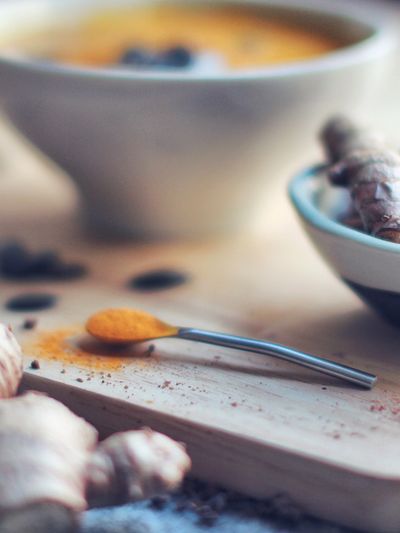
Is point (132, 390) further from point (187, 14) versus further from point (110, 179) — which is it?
point (187, 14)

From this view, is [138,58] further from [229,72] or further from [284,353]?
[284,353]

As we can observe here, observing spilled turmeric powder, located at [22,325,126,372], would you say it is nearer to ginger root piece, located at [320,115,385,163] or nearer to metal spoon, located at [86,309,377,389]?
metal spoon, located at [86,309,377,389]

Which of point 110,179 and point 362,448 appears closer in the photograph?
point 362,448

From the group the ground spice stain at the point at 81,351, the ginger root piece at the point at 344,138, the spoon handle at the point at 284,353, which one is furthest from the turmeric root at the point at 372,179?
the ground spice stain at the point at 81,351

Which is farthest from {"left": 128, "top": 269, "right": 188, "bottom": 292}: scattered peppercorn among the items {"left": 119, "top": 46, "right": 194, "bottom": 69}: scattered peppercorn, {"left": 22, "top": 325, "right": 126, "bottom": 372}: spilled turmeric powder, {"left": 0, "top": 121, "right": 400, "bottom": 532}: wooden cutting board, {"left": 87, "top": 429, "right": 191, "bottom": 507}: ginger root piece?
{"left": 87, "top": 429, "right": 191, "bottom": 507}: ginger root piece

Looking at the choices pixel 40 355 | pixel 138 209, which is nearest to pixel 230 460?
pixel 40 355
